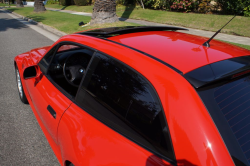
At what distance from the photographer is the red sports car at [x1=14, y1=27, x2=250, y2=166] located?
1277 mm

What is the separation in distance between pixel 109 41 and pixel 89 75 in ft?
1.16

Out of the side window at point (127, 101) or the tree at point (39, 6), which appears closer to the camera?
the side window at point (127, 101)

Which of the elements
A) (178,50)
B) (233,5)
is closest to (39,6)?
(233,5)

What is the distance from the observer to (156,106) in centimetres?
145

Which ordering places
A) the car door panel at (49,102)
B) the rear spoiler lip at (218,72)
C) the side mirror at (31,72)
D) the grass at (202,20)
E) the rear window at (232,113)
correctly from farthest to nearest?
the grass at (202,20) → the side mirror at (31,72) → the car door panel at (49,102) → the rear spoiler lip at (218,72) → the rear window at (232,113)

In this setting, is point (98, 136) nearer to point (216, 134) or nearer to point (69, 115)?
point (69, 115)

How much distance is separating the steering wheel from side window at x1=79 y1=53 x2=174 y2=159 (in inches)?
30.3

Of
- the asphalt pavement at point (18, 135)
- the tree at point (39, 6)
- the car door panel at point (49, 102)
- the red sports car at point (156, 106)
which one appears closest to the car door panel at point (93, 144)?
the red sports car at point (156, 106)

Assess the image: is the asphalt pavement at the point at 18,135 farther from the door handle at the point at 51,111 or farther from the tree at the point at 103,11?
the tree at the point at 103,11

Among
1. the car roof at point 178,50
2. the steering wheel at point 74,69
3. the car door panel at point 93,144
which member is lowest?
the car door panel at point 93,144

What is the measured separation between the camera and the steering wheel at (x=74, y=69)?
9.14ft

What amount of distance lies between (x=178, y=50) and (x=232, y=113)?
673 mm

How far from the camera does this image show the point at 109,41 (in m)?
2.04

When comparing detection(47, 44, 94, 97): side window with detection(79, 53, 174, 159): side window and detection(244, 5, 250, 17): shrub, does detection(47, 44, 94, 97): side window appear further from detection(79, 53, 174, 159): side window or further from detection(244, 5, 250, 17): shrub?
detection(244, 5, 250, 17): shrub
